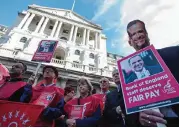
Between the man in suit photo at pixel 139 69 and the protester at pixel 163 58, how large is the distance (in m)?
0.35

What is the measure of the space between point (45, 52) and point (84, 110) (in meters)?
5.45

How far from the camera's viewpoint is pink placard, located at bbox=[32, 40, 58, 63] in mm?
7845

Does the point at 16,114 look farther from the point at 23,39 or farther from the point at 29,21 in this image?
the point at 29,21

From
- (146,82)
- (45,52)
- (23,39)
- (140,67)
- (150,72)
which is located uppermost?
(23,39)

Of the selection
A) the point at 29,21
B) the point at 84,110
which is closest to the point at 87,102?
the point at 84,110

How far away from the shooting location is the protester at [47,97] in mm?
3219

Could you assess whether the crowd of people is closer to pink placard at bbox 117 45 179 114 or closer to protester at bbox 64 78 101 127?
protester at bbox 64 78 101 127

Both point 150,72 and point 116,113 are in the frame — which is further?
point 116,113

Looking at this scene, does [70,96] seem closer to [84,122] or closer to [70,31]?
[84,122]

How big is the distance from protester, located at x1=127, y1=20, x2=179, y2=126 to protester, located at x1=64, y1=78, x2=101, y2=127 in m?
1.51

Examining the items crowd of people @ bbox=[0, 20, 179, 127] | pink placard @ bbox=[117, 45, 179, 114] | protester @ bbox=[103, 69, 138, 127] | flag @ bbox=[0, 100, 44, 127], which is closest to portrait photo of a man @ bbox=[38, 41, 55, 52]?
crowd of people @ bbox=[0, 20, 179, 127]

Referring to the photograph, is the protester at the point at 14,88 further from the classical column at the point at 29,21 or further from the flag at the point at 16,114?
the classical column at the point at 29,21

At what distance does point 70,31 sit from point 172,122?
3153 cm

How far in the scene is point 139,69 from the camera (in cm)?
222
